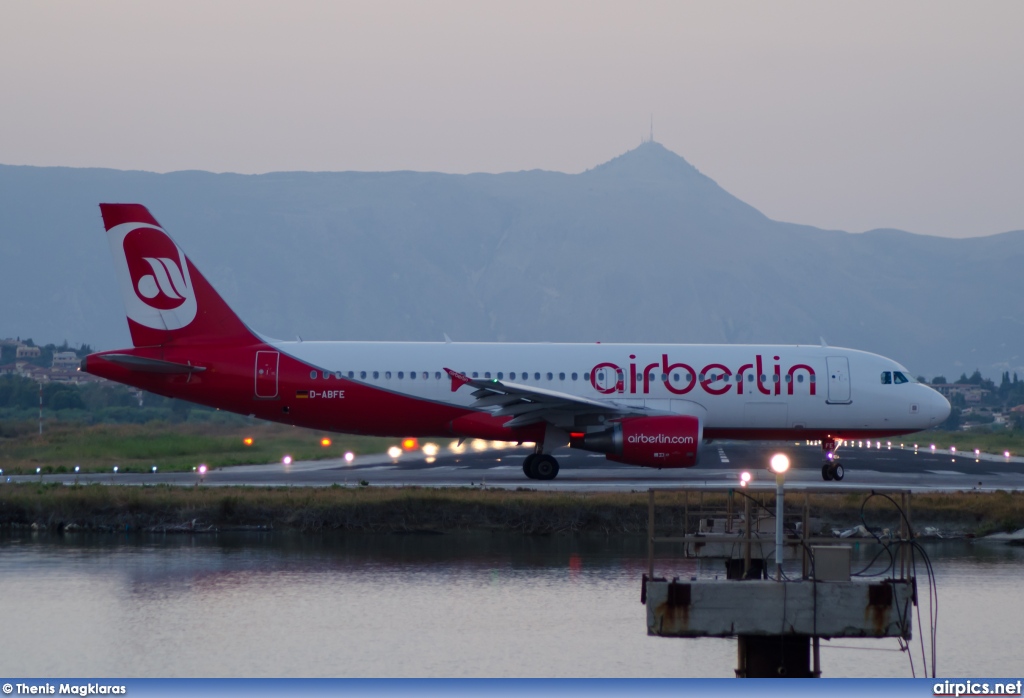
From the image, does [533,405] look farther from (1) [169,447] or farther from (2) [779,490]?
(2) [779,490]

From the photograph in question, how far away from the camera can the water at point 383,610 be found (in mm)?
17250

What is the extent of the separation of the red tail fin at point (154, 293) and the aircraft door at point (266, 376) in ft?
3.13

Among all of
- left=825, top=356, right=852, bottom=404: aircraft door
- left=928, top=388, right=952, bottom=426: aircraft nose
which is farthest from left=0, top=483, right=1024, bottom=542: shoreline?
left=928, top=388, right=952, bottom=426: aircraft nose

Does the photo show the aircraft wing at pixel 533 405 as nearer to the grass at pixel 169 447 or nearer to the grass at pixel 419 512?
the grass at pixel 419 512

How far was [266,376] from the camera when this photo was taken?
34.0m

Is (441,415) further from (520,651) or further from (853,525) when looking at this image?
(520,651)

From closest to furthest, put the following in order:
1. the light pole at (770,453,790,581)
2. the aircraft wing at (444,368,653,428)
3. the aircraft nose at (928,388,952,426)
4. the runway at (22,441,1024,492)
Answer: the light pole at (770,453,790,581)
the aircraft wing at (444,368,653,428)
the runway at (22,441,1024,492)
the aircraft nose at (928,388,952,426)

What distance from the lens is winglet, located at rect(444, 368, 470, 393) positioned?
3209 cm

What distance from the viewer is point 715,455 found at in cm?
4938

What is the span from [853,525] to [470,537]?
8.10m

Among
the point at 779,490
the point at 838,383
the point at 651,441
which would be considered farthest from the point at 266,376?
the point at 779,490

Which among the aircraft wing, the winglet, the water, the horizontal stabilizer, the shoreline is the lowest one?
the water

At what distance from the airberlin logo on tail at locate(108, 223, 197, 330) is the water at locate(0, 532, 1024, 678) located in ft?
28.5

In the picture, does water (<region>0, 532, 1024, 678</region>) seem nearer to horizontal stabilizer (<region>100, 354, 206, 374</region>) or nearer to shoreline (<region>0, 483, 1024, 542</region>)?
shoreline (<region>0, 483, 1024, 542</region>)
